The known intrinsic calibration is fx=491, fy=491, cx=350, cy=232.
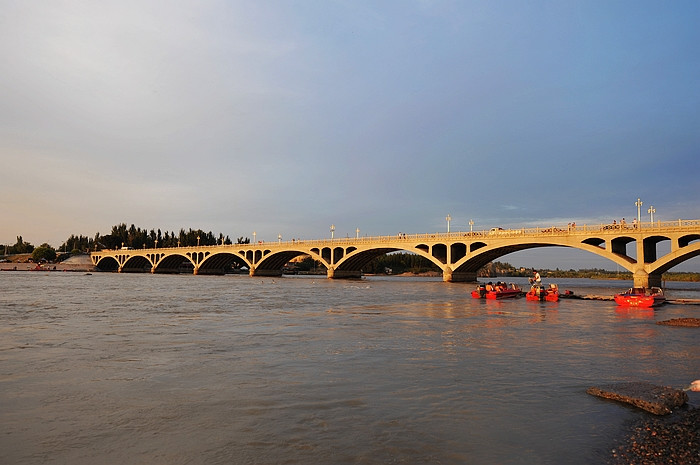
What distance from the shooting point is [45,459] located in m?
7.99

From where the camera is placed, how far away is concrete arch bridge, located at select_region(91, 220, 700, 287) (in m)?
67.7

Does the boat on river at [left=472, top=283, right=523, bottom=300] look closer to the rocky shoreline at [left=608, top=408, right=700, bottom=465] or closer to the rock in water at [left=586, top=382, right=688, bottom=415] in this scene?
the rock in water at [left=586, top=382, right=688, bottom=415]

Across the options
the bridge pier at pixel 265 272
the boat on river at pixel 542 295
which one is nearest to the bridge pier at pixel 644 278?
the boat on river at pixel 542 295

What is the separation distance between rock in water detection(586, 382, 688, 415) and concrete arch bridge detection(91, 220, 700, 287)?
63007 millimetres

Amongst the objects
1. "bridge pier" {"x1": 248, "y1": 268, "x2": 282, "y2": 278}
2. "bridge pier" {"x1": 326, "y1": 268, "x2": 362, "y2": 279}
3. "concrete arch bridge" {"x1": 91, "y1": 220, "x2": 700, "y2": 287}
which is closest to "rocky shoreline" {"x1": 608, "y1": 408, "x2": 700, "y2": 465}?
"concrete arch bridge" {"x1": 91, "y1": 220, "x2": 700, "y2": 287}

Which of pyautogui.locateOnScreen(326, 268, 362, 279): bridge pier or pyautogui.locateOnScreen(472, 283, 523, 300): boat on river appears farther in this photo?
pyautogui.locateOnScreen(326, 268, 362, 279): bridge pier

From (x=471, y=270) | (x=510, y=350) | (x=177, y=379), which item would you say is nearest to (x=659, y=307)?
(x=510, y=350)

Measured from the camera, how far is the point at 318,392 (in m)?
12.2

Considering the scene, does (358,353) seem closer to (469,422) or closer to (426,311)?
(469,422)

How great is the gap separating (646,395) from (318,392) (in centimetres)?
768

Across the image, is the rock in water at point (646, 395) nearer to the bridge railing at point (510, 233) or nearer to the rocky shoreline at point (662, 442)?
the rocky shoreline at point (662, 442)

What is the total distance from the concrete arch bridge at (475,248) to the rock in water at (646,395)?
6301cm

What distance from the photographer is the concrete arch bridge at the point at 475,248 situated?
222ft

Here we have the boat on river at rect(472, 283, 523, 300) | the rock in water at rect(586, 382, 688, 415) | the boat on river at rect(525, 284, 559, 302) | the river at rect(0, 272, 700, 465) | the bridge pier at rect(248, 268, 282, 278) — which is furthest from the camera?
the bridge pier at rect(248, 268, 282, 278)
